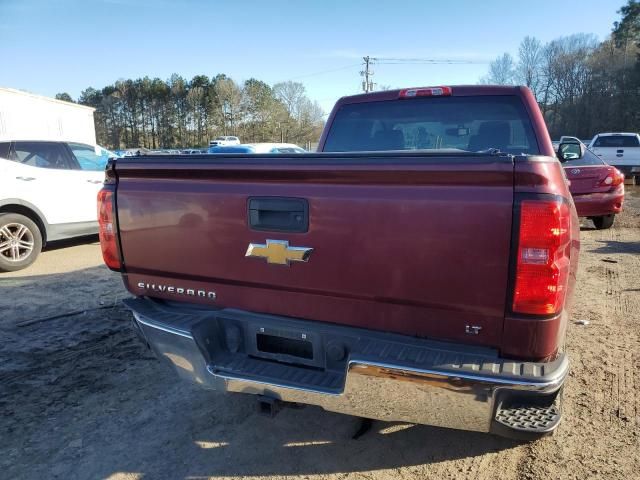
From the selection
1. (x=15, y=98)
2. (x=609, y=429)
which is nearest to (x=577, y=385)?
(x=609, y=429)

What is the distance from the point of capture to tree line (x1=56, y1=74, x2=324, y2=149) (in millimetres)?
73188

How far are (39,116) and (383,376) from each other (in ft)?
98.1

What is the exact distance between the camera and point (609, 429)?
2.80 m

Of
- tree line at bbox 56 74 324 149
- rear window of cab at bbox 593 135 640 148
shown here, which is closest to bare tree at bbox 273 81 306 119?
tree line at bbox 56 74 324 149

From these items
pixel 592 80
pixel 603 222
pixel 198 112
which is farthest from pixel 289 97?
pixel 603 222

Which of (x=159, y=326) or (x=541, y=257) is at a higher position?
(x=541, y=257)

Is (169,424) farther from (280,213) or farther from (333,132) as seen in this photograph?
(333,132)

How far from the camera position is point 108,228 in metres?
2.75

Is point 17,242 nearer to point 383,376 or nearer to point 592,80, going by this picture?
point 383,376

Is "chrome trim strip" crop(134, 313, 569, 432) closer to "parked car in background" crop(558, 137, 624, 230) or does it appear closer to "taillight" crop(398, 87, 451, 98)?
"taillight" crop(398, 87, 451, 98)

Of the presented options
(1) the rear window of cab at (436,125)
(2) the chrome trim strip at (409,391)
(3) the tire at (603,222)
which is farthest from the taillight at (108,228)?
(3) the tire at (603,222)

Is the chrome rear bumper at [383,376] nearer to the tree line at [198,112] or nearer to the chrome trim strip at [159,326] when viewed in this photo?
the chrome trim strip at [159,326]

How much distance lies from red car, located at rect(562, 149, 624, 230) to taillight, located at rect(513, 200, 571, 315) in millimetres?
7472

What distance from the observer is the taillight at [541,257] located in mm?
1752
